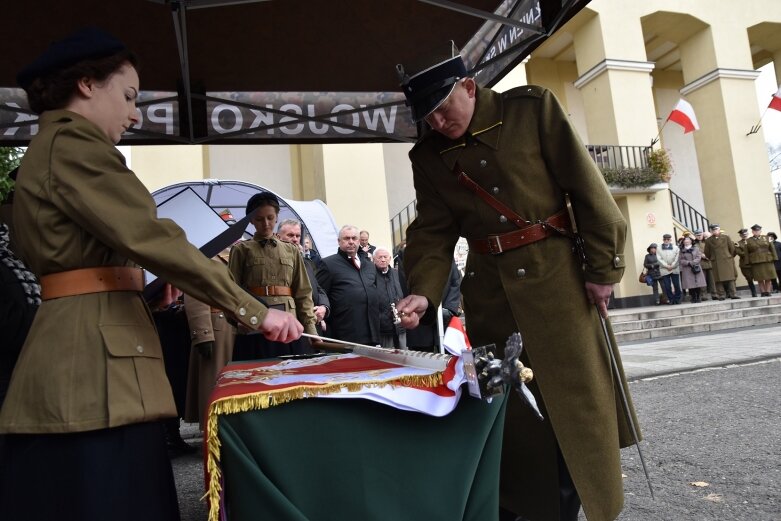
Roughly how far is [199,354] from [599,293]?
10.7 feet

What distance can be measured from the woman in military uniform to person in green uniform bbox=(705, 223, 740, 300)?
15.8 metres

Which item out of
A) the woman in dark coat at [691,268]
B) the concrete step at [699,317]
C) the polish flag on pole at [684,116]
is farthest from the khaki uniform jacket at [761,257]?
the polish flag on pole at [684,116]

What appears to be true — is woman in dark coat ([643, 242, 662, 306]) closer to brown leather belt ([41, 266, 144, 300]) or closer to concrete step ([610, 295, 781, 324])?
concrete step ([610, 295, 781, 324])

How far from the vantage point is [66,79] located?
1.59 metres

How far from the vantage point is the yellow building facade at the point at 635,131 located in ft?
43.5

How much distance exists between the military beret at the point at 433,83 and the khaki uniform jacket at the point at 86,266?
3.52 feet

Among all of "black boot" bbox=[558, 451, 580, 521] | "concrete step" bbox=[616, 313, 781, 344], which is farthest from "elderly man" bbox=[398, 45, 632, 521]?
"concrete step" bbox=[616, 313, 781, 344]

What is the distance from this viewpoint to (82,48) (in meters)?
1.56

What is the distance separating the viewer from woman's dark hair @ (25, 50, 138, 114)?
1586 millimetres

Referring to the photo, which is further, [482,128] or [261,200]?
[261,200]

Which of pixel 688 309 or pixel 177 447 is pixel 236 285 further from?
pixel 688 309

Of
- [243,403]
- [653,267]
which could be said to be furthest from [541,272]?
[653,267]

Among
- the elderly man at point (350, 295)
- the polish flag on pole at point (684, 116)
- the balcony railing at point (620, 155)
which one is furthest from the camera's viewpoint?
the balcony railing at point (620, 155)

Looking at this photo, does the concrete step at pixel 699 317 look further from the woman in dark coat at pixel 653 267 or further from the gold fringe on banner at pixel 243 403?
the gold fringe on banner at pixel 243 403
